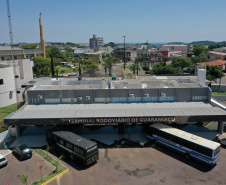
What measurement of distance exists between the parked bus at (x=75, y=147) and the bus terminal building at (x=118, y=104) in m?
2.86

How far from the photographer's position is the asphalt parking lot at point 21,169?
66.9ft

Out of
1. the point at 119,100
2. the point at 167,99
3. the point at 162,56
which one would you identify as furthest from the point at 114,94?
the point at 162,56

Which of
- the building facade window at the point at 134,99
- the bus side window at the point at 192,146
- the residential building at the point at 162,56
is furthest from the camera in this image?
the residential building at the point at 162,56

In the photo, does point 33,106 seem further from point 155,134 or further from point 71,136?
point 155,134

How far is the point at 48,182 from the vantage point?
19.9 meters

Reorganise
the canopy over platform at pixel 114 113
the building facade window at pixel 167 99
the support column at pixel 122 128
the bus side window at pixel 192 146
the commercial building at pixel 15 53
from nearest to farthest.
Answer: the bus side window at pixel 192 146 < the canopy over platform at pixel 114 113 < the support column at pixel 122 128 < the building facade window at pixel 167 99 < the commercial building at pixel 15 53

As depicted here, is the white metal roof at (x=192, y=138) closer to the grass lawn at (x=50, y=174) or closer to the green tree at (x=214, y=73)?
the grass lawn at (x=50, y=174)

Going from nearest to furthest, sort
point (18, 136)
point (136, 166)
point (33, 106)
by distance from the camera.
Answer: point (136, 166), point (18, 136), point (33, 106)

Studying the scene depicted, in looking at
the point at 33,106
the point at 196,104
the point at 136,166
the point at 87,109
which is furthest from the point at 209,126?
the point at 33,106

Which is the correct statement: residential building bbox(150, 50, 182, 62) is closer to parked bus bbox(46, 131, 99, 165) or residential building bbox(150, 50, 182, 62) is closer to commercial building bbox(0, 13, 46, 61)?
commercial building bbox(0, 13, 46, 61)

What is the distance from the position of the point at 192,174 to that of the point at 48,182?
46.0ft

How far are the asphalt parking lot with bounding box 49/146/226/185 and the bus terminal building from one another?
15.0 ft

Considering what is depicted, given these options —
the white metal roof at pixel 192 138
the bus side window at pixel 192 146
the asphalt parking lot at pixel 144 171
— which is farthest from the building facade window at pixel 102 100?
the bus side window at pixel 192 146

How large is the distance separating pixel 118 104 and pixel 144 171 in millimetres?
12481
